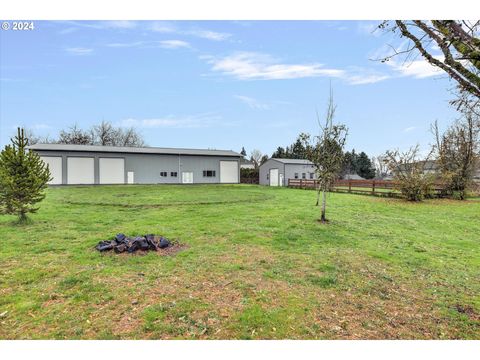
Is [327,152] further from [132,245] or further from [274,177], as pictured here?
[274,177]

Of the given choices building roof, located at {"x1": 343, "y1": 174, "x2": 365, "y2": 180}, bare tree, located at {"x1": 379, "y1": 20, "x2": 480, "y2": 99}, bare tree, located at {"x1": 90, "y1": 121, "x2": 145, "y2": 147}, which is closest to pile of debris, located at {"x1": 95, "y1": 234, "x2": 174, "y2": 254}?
bare tree, located at {"x1": 379, "y1": 20, "x2": 480, "y2": 99}

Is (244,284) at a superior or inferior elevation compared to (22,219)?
inferior

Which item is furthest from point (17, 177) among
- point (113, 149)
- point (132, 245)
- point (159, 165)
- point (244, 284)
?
point (159, 165)

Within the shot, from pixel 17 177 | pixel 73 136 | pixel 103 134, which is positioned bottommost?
pixel 17 177

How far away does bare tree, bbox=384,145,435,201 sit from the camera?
14.9m

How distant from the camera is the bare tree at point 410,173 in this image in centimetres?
1491

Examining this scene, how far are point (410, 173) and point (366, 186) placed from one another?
5156 millimetres

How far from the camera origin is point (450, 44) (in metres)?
2.68

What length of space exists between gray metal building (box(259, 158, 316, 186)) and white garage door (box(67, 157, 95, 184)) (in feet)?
58.5

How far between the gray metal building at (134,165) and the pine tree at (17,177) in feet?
59.0

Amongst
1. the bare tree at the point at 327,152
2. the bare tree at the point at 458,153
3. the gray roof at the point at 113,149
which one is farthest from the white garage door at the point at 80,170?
the bare tree at the point at 458,153

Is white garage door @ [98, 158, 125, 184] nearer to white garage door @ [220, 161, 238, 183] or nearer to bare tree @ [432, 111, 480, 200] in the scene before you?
white garage door @ [220, 161, 238, 183]
